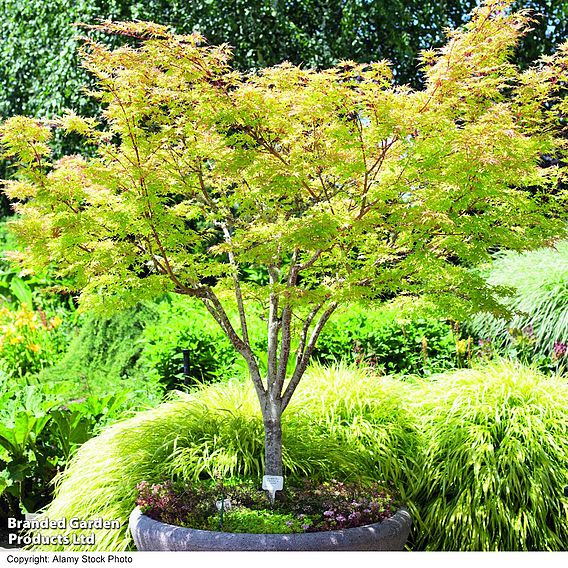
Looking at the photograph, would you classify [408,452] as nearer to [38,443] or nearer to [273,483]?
[273,483]

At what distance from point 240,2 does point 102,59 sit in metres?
6.43

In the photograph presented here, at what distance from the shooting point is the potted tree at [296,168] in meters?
3.02

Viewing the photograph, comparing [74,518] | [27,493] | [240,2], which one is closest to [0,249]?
[240,2]

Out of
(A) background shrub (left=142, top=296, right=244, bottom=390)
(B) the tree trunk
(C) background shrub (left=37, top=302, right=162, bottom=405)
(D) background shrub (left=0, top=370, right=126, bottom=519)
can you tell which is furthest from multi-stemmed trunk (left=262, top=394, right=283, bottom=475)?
(C) background shrub (left=37, top=302, right=162, bottom=405)

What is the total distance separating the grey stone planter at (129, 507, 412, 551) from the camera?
299cm

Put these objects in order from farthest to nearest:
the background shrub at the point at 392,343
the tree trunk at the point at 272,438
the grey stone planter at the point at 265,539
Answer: the background shrub at the point at 392,343, the tree trunk at the point at 272,438, the grey stone planter at the point at 265,539

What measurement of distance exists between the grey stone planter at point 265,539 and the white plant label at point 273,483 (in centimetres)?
42

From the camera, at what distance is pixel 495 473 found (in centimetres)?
365

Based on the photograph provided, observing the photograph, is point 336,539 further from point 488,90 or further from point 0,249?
point 0,249

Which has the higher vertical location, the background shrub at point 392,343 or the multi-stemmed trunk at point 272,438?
the multi-stemmed trunk at point 272,438

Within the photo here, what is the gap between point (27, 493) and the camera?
13.6ft

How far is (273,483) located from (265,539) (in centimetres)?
44

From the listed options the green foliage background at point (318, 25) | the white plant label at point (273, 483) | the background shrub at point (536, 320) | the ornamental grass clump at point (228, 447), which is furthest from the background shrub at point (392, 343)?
the green foliage background at point (318, 25)

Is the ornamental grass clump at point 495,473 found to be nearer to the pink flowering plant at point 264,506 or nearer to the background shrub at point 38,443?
the pink flowering plant at point 264,506
